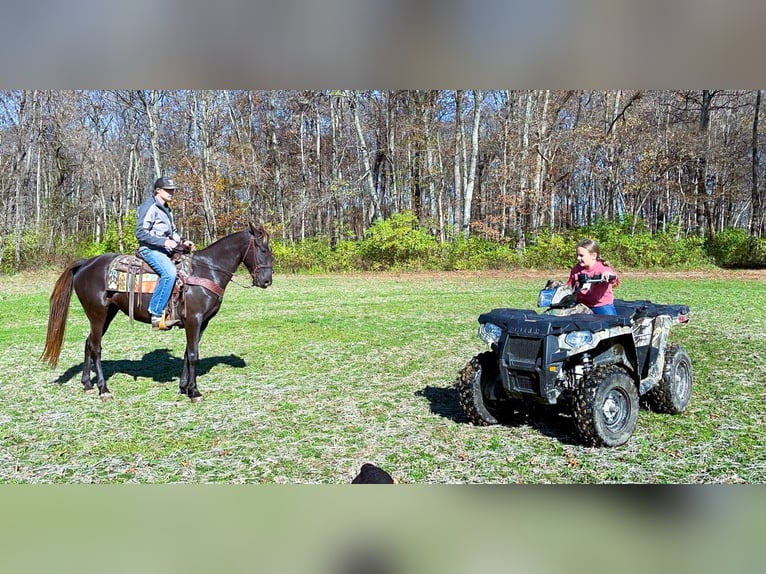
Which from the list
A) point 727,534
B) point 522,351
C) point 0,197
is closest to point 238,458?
point 522,351

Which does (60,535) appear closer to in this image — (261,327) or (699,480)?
(699,480)

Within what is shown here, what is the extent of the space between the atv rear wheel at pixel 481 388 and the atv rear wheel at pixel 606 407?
2.22 ft

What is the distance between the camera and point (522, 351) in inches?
154

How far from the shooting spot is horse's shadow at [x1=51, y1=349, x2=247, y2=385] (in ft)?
21.7

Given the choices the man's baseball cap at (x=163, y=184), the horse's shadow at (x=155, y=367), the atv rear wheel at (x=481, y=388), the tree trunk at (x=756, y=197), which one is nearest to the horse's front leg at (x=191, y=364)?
the horse's shadow at (x=155, y=367)

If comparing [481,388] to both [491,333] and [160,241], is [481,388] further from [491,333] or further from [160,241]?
[160,241]

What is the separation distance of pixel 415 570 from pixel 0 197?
26.7 meters

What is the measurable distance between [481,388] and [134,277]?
11.7ft

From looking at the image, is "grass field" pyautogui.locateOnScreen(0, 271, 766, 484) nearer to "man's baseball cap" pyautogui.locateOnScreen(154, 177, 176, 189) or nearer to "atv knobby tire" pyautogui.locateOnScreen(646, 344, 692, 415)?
"atv knobby tire" pyautogui.locateOnScreen(646, 344, 692, 415)

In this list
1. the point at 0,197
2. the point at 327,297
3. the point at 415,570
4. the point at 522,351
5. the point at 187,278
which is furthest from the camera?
the point at 0,197

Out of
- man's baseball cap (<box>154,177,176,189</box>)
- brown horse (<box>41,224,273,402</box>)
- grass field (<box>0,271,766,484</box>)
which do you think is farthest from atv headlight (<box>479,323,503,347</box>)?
man's baseball cap (<box>154,177,176,189</box>)

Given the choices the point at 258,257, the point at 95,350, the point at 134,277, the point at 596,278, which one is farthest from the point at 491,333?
the point at 95,350
